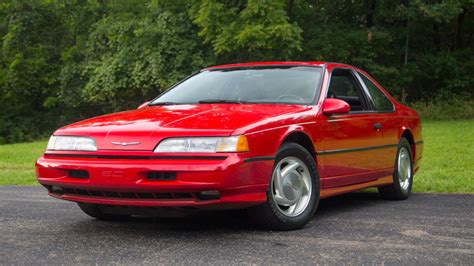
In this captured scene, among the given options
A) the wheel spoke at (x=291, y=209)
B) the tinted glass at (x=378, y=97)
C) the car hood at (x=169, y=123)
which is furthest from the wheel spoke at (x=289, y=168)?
the tinted glass at (x=378, y=97)

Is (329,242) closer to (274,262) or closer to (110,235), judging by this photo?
(274,262)

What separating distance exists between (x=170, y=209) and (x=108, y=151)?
2.01ft

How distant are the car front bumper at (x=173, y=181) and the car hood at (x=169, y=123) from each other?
0.16 meters

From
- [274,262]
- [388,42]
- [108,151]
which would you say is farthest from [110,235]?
[388,42]

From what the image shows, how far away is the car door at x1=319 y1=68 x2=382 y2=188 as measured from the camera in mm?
5844

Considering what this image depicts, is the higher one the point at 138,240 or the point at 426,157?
the point at 138,240

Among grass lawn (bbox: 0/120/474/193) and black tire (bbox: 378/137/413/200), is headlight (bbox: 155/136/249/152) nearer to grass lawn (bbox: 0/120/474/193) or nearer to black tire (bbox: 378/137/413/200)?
black tire (bbox: 378/137/413/200)

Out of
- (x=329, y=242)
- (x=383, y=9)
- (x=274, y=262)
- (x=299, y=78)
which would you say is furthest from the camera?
(x=383, y=9)

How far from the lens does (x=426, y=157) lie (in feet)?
41.5

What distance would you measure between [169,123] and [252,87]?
136 cm

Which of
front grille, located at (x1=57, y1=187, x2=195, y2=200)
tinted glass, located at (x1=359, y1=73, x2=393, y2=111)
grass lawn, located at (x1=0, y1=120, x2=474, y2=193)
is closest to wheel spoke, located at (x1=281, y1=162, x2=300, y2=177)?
front grille, located at (x1=57, y1=187, x2=195, y2=200)

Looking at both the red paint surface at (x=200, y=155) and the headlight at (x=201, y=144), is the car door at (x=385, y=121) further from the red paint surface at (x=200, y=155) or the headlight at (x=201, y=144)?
the headlight at (x=201, y=144)

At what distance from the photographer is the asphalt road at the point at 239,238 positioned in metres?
4.18

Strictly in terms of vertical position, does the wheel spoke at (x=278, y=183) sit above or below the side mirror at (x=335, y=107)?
below
